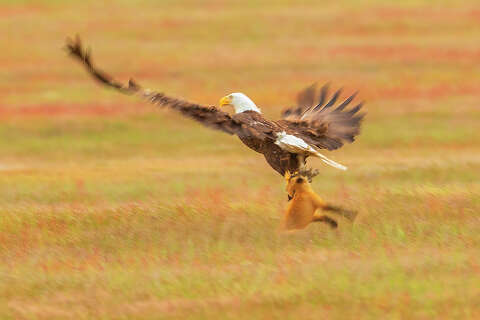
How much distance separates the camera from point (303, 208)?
9648 millimetres

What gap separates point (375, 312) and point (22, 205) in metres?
5.12

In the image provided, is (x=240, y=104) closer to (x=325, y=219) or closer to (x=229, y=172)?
(x=325, y=219)

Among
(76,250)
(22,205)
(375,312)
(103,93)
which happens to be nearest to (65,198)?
(22,205)

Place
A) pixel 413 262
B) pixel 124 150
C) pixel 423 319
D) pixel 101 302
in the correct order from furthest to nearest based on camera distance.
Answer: pixel 124 150 → pixel 413 262 → pixel 101 302 → pixel 423 319

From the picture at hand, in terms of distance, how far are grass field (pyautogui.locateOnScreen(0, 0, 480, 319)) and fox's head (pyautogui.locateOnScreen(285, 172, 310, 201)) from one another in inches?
16.8

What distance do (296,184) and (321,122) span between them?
46.4 inches

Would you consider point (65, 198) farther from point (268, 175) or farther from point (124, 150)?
point (124, 150)

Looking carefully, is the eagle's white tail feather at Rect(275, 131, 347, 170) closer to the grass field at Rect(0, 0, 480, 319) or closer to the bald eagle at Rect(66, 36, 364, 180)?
the bald eagle at Rect(66, 36, 364, 180)

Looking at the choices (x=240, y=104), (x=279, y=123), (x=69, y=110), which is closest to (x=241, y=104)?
(x=240, y=104)

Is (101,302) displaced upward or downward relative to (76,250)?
downward

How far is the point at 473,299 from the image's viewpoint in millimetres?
7875

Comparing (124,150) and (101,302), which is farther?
(124,150)

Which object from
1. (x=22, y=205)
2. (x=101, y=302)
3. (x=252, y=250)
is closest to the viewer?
(x=101, y=302)

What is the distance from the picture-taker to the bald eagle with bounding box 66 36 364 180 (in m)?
9.33
